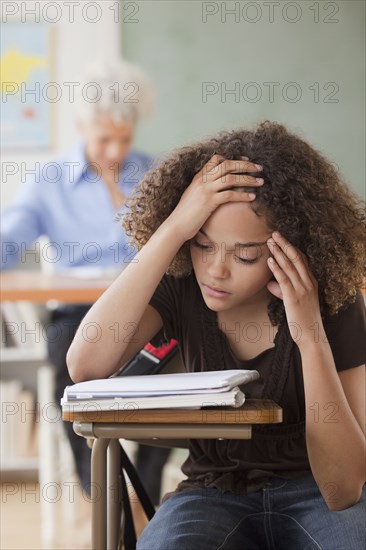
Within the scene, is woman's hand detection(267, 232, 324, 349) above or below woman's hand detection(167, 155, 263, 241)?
below

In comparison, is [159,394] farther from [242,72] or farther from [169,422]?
[242,72]

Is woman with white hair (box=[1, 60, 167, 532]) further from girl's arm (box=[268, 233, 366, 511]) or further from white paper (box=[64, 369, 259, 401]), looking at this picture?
white paper (box=[64, 369, 259, 401])

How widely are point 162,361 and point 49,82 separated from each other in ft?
8.97

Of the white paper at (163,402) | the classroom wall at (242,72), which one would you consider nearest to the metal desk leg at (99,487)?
the white paper at (163,402)

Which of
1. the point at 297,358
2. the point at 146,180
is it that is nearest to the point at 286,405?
the point at 297,358

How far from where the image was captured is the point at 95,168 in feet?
11.6

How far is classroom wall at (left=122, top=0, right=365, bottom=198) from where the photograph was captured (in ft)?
12.4

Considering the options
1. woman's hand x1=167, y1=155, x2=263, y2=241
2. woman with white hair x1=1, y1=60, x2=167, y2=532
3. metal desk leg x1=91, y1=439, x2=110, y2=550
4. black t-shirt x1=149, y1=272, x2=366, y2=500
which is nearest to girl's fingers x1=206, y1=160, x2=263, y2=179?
woman's hand x1=167, y1=155, x2=263, y2=241

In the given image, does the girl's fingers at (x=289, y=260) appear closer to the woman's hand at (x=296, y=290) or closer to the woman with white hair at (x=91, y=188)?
the woman's hand at (x=296, y=290)

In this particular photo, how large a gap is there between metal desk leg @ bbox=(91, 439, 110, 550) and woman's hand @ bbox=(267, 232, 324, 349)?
1.10ft

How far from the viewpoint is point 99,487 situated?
4.09 feet

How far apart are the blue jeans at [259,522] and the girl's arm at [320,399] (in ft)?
0.13

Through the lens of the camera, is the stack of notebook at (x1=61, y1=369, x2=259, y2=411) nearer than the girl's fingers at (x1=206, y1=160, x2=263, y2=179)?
Yes

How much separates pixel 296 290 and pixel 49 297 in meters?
1.41
